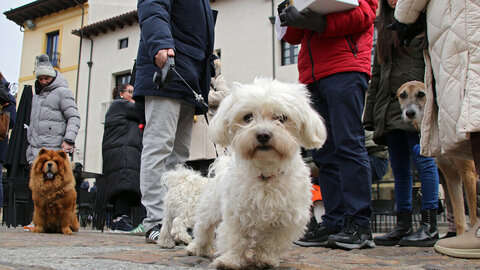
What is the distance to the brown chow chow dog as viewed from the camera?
5656 millimetres

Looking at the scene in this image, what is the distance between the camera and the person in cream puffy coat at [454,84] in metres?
A: 2.41

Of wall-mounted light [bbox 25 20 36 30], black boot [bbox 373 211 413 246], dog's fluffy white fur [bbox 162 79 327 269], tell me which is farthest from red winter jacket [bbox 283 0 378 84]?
wall-mounted light [bbox 25 20 36 30]

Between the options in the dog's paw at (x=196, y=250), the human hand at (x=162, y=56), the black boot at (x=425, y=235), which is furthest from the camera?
the black boot at (x=425, y=235)

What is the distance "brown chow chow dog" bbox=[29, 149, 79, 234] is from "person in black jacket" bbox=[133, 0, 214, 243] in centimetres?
245

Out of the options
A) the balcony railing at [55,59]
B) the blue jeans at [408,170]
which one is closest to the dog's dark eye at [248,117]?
the blue jeans at [408,170]

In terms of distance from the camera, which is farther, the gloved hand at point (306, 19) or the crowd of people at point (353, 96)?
the gloved hand at point (306, 19)

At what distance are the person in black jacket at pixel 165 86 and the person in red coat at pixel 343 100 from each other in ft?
3.30

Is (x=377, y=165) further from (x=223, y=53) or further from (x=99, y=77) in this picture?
(x=99, y=77)

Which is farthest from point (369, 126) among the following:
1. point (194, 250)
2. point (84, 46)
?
point (84, 46)

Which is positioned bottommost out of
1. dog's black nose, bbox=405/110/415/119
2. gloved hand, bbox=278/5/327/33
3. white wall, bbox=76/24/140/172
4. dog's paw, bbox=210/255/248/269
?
dog's paw, bbox=210/255/248/269

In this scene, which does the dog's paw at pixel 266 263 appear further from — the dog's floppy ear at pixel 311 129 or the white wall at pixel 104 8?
the white wall at pixel 104 8

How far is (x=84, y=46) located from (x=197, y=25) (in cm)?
1998

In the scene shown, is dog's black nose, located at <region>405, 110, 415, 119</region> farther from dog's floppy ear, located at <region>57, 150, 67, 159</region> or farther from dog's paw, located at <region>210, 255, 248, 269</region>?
dog's floppy ear, located at <region>57, 150, 67, 159</region>

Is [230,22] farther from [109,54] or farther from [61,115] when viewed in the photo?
[61,115]
